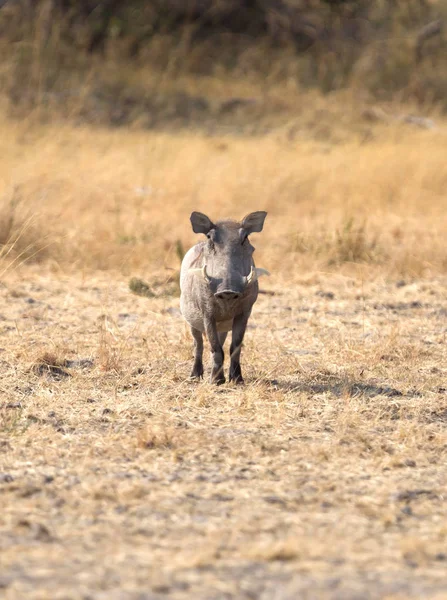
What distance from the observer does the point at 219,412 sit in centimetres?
440

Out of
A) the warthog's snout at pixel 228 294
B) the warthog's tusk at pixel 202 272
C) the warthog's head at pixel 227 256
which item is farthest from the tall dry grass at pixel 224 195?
the warthog's snout at pixel 228 294

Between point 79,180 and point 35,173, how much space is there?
1.72ft

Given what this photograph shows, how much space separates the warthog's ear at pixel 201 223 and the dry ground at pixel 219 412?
0.69m

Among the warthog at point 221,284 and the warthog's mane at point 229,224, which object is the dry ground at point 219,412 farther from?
the warthog's mane at point 229,224

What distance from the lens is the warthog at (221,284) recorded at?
14.8ft

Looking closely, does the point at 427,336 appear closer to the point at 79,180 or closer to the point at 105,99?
the point at 79,180

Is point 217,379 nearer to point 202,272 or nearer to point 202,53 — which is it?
point 202,272

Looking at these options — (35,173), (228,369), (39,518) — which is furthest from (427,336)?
(35,173)

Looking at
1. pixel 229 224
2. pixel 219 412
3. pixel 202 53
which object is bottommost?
pixel 219 412

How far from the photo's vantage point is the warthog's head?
177 inches

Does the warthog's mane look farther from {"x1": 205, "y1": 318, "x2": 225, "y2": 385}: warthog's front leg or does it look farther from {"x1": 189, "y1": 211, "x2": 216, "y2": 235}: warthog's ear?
{"x1": 205, "y1": 318, "x2": 225, "y2": 385}: warthog's front leg

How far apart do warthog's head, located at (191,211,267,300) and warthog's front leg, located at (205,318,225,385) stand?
0.16m

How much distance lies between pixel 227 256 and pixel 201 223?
210 millimetres

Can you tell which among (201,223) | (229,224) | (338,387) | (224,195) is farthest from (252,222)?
(224,195)
